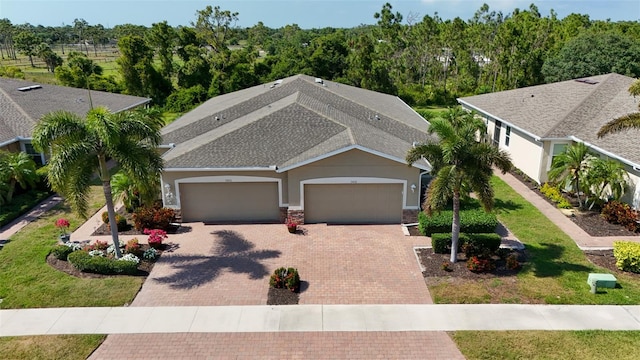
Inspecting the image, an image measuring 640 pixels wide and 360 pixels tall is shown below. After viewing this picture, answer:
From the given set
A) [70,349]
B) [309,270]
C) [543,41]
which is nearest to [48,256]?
[70,349]

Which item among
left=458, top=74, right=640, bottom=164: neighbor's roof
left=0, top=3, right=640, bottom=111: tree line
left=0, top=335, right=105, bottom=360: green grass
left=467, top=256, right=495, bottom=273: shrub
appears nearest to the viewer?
left=0, top=335, right=105, bottom=360: green grass

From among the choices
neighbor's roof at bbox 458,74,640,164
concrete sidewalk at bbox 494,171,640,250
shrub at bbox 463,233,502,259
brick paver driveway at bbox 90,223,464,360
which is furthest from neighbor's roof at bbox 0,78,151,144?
neighbor's roof at bbox 458,74,640,164

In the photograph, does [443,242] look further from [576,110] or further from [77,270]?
[576,110]

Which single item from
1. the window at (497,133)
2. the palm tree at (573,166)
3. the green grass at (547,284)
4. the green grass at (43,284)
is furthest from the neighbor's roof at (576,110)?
the green grass at (43,284)

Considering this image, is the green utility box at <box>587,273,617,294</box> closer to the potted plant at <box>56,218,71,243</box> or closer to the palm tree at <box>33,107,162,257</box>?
the palm tree at <box>33,107,162,257</box>

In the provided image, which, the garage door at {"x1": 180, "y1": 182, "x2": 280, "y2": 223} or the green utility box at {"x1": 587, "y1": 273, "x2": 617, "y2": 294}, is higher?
the garage door at {"x1": 180, "y1": 182, "x2": 280, "y2": 223}

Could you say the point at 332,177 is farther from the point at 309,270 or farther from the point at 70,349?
the point at 70,349

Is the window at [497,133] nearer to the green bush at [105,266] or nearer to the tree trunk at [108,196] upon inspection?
the green bush at [105,266]
